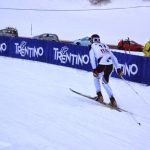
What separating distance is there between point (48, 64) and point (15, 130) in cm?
1436

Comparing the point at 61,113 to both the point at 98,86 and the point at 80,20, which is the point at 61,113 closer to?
the point at 98,86

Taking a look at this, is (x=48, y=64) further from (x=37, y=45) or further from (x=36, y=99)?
(x=36, y=99)

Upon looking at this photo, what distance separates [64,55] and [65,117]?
12.3 m

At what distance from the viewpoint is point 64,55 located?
23.0 metres

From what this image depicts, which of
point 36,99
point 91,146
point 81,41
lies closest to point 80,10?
point 81,41

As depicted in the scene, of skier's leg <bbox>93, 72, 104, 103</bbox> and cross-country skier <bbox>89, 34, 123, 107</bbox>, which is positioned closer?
cross-country skier <bbox>89, 34, 123, 107</bbox>

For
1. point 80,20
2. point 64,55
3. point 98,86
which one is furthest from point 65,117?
point 80,20

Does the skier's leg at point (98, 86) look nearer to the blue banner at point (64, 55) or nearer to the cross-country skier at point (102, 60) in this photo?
the cross-country skier at point (102, 60)

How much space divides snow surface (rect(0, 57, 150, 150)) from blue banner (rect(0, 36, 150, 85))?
2.70 feet

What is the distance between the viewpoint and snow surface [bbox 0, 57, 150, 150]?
867 centimetres

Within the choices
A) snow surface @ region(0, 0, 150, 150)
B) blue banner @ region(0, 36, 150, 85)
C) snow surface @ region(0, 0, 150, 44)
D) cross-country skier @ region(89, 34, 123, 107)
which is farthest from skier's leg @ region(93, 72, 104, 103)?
snow surface @ region(0, 0, 150, 44)

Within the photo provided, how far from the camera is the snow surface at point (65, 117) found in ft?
28.5

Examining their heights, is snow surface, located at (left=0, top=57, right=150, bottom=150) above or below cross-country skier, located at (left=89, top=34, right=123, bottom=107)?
below

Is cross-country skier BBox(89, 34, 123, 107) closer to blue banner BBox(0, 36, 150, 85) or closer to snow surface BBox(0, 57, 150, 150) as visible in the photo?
snow surface BBox(0, 57, 150, 150)
